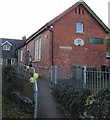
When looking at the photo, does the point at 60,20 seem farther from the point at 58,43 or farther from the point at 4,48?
the point at 4,48

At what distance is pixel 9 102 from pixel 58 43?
21.2ft

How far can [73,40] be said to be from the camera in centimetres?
1309

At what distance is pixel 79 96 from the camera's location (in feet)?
18.7

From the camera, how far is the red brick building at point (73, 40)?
1230cm

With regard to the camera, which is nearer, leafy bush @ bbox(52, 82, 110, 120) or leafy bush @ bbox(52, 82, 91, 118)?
leafy bush @ bbox(52, 82, 110, 120)

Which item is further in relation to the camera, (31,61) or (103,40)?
(31,61)

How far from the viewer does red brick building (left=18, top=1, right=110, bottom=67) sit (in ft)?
40.4

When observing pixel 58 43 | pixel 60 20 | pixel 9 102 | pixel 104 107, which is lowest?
pixel 9 102

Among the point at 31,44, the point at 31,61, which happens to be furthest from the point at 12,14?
the point at 31,61

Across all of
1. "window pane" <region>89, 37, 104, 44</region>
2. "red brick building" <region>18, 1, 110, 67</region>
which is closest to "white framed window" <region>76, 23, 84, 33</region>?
"red brick building" <region>18, 1, 110, 67</region>

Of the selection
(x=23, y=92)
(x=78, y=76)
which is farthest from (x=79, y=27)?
(x=23, y=92)

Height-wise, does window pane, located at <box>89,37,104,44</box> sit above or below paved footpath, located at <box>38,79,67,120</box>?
above

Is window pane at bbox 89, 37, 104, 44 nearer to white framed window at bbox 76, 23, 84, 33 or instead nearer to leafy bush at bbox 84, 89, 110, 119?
white framed window at bbox 76, 23, 84, 33

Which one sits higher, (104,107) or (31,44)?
(31,44)
